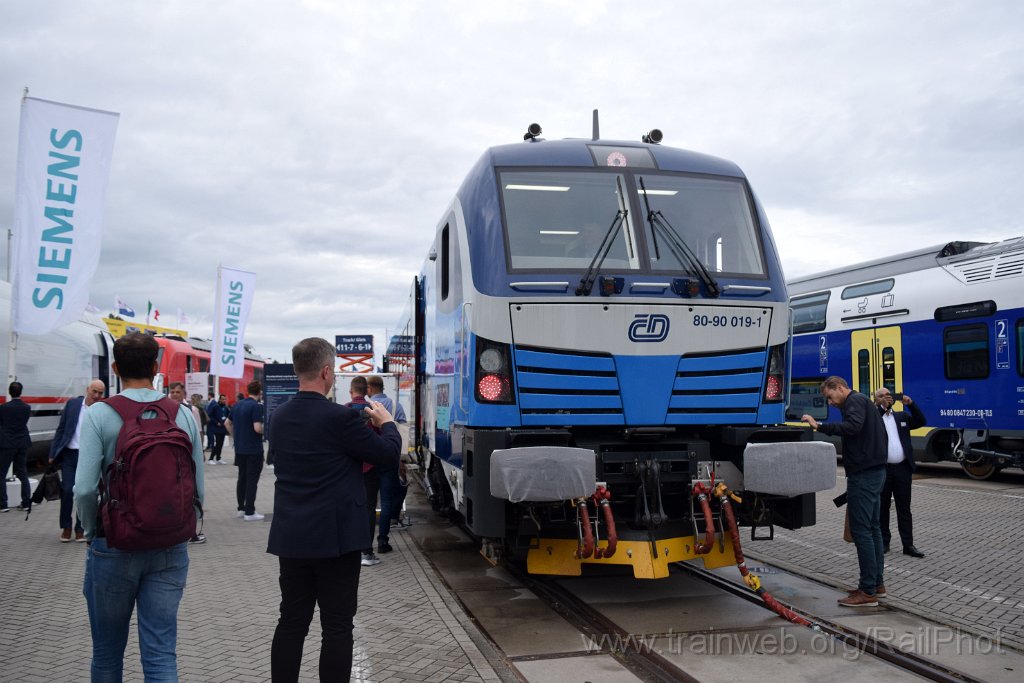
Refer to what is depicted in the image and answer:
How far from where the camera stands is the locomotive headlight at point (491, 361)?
5.61m

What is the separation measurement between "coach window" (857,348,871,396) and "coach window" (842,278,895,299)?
1202 millimetres

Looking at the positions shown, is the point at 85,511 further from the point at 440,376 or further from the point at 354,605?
the point at 440,376

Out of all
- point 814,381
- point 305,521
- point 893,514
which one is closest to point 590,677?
point 305,521

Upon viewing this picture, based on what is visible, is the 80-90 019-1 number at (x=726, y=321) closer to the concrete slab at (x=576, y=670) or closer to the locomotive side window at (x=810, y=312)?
the concrete slab at (x=576, y=670)

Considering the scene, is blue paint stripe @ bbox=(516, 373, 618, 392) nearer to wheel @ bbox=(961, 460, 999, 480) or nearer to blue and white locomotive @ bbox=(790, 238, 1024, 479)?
blue and white locomotive @ bbox=(790, 238, 1024, 479)

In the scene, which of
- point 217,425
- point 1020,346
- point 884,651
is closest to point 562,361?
point 884,651

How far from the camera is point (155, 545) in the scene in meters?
3.28

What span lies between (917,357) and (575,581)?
11132 mm

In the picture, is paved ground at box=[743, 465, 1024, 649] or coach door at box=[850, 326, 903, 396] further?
coach door at box=[850, 326, 903, 396]

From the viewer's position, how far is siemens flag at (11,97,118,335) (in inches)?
398

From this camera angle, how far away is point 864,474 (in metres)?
6.20

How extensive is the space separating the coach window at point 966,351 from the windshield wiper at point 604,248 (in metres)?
10.7

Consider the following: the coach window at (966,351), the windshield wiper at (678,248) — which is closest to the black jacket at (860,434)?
the windshield wiper at (678,248)

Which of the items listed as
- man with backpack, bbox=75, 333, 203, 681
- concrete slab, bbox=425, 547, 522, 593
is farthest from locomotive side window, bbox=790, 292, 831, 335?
man with backpack, bbox=75, 333, 203, 681
